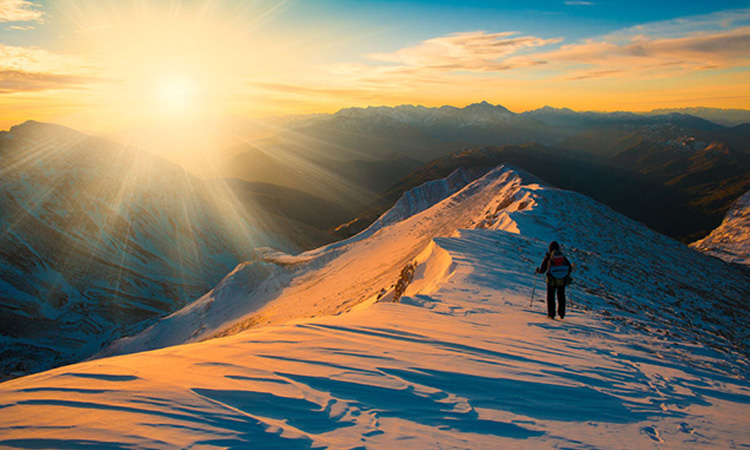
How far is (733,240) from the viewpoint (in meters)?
86.9

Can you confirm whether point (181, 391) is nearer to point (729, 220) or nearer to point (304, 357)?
point (304, 357)

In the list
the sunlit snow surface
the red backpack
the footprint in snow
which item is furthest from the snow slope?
the footprint in snow

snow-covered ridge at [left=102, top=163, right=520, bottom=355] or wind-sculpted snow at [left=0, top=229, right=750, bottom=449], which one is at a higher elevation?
wind-sculpted snow at [left=0, top=229, right=750, bottom=449]

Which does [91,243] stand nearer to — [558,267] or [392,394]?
[558,267]

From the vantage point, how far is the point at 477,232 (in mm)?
20750

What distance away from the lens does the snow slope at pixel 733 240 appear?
244ft

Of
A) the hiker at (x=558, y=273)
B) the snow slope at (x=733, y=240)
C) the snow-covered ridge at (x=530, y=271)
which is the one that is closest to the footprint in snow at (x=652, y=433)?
the hiker at (x=558, y=273)

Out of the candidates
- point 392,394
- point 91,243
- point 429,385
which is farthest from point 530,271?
point 91,243

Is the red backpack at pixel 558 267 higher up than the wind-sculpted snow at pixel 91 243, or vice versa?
the red backpack at pixel 558 267

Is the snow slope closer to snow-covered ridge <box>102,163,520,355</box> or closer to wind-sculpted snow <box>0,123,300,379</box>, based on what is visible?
snow-covered ridge <box>102,163,520,355</box>

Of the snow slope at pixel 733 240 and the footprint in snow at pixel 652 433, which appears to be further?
the snow slope at pixel 733 240

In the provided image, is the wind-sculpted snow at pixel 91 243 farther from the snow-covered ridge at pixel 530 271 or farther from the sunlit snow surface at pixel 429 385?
the sunlit snow surface at pixel 429 385

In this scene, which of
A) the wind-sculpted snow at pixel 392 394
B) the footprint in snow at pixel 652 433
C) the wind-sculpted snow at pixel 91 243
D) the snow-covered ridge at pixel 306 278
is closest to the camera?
the wind-sculpted snow at pixel 392 394

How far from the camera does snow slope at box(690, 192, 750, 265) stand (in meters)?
74.2
